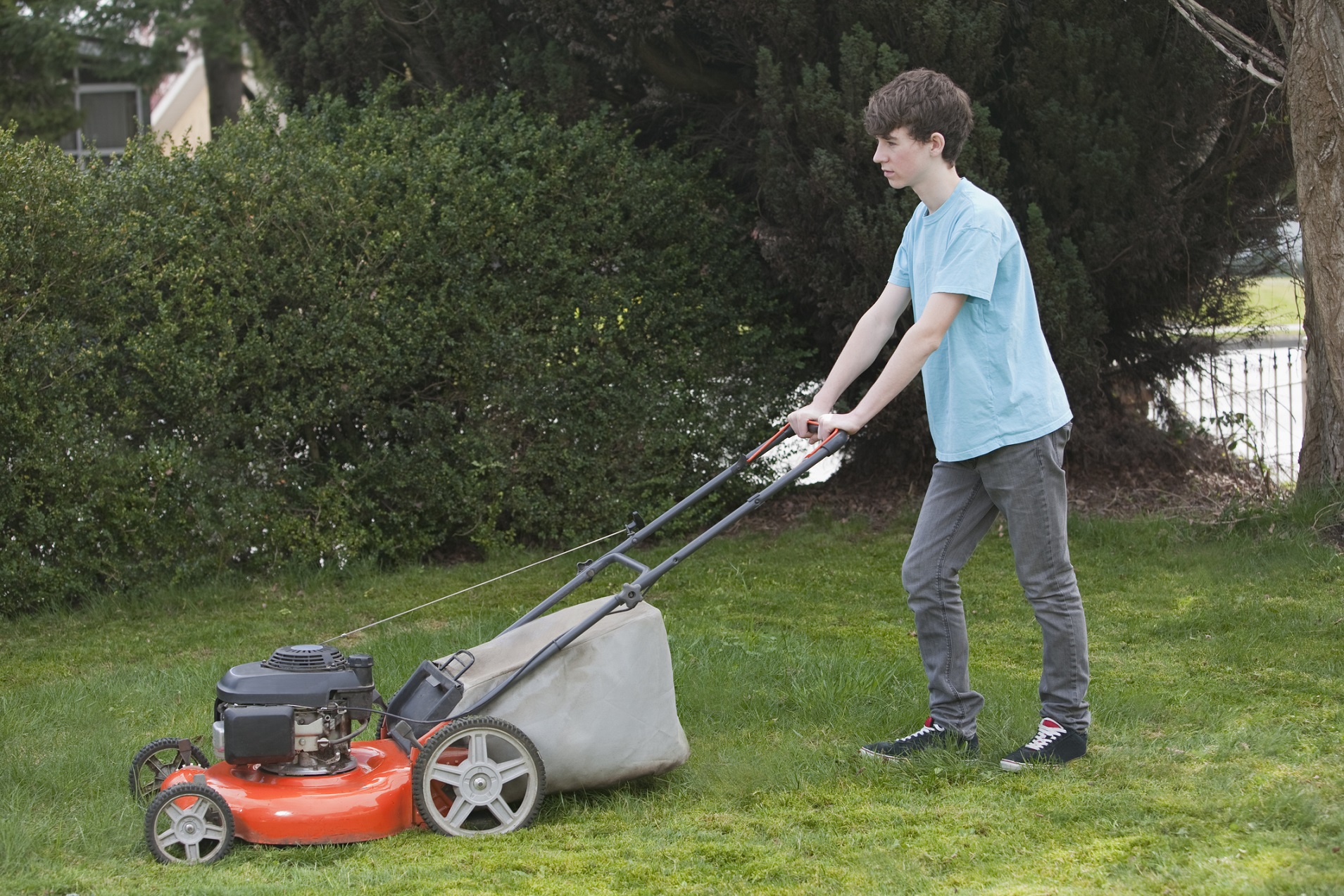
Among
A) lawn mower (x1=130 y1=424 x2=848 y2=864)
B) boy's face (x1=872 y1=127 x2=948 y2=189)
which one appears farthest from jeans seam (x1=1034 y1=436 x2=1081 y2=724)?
boy's face (x1=872 y1=127 x2=948 y2=189)

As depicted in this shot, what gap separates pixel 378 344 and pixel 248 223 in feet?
2.77

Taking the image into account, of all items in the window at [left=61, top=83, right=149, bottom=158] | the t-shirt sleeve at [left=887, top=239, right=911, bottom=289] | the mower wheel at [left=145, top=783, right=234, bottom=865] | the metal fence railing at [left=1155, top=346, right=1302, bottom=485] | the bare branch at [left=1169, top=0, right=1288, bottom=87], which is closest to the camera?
the mower wheel at [left=145, top=783, right=234, bottom=865]

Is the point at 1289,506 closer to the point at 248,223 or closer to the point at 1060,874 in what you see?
the point at 1060,874

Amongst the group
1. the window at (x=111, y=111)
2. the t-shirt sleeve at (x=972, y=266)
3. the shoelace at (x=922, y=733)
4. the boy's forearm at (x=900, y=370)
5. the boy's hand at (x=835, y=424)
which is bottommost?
the shoelace at (x=922, y=733)

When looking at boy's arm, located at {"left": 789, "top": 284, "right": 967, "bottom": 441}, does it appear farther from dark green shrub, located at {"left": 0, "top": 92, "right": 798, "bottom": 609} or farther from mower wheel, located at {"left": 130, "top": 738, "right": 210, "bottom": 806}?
dark green shrub, located at {"left": 0, "top": 92, "right": 798, "bottom": 609}

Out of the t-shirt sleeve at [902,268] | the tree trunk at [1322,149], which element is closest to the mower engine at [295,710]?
the t-shirt sleeve at [902,268]

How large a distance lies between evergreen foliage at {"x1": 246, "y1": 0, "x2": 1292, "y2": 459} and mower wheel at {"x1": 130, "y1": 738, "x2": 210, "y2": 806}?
14.6 ft

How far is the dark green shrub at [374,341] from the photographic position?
21.0 ft

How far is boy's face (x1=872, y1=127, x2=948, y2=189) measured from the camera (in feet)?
12.0

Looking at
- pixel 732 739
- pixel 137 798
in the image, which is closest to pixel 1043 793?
pixel 732 739

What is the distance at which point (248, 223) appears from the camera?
6793 millimetres

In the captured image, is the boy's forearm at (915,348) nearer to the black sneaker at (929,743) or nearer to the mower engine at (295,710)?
the black sneaker at (929,743)

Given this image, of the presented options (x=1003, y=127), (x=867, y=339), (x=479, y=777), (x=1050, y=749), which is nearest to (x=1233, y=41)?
(x=1003, y=127)

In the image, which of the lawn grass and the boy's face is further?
the boy's face
